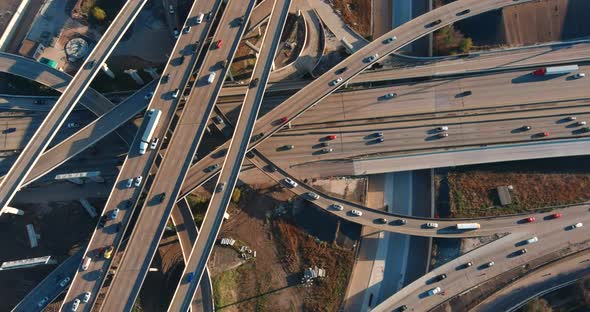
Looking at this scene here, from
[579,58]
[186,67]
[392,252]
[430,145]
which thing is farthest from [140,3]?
[579,58]

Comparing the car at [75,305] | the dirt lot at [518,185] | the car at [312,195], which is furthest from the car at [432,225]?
the car at [75,305]

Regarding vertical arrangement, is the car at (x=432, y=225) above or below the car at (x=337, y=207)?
above

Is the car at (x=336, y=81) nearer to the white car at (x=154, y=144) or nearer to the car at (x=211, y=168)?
the car at (x=211, y=168)

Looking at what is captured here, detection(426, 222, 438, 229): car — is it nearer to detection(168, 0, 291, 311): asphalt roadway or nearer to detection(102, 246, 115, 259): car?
detection(168, 0, 291, 311): asphalt roadway

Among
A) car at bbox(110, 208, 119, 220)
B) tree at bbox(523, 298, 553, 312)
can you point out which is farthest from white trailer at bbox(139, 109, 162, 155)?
tree at bbox(523, 298, 553, 312)

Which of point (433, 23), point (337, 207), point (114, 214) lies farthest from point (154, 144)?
point (433, 23)

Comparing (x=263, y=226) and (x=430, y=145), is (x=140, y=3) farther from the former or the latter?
(x=430, y=145)
